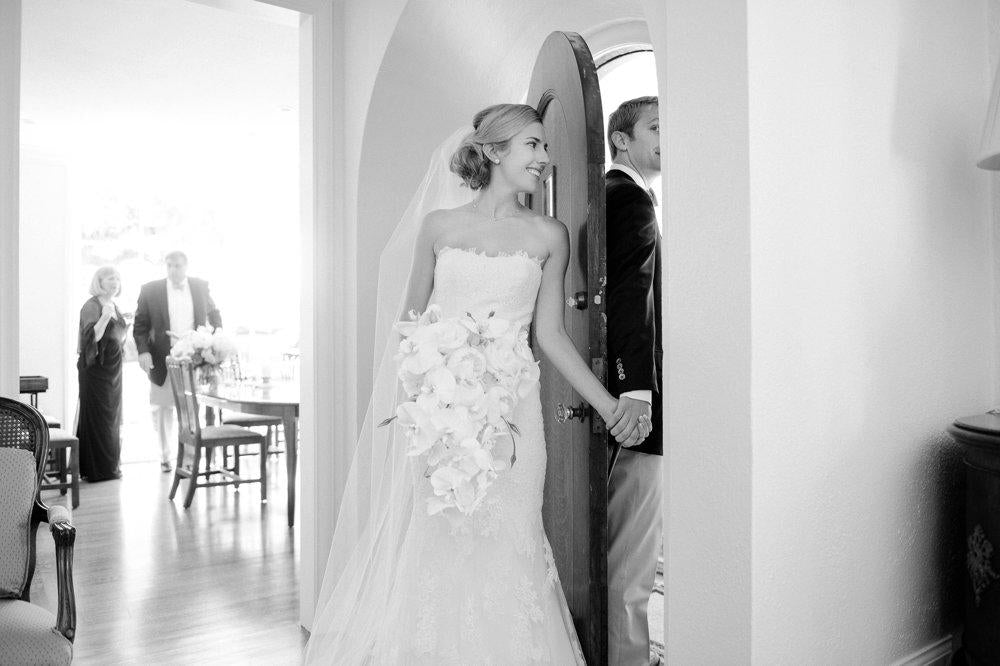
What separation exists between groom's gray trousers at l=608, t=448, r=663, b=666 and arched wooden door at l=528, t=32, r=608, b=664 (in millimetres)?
208

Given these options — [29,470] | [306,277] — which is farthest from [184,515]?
[29,470]

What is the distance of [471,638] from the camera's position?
2.27 metres

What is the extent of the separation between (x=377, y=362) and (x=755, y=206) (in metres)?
1.59

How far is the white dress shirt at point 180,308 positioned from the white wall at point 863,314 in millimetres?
6334

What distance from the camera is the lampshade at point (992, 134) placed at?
1.90 meters

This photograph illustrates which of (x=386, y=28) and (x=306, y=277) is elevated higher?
(x=386, y=28)

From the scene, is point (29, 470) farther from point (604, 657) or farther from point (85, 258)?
point (85, 258)

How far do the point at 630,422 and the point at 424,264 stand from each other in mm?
831

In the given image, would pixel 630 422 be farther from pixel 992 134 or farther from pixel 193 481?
pixel 193 481

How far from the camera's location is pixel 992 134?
6.27 feet

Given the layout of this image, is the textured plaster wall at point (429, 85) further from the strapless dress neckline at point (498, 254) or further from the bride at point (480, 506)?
the strapless dress neckline at point (498, 254)

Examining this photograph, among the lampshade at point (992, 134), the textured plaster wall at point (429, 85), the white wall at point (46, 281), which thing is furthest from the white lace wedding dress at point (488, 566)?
the white wall at point (46, 281)

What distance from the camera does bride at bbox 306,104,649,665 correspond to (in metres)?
2.28

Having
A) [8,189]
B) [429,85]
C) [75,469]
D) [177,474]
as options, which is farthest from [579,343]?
[75,469]
